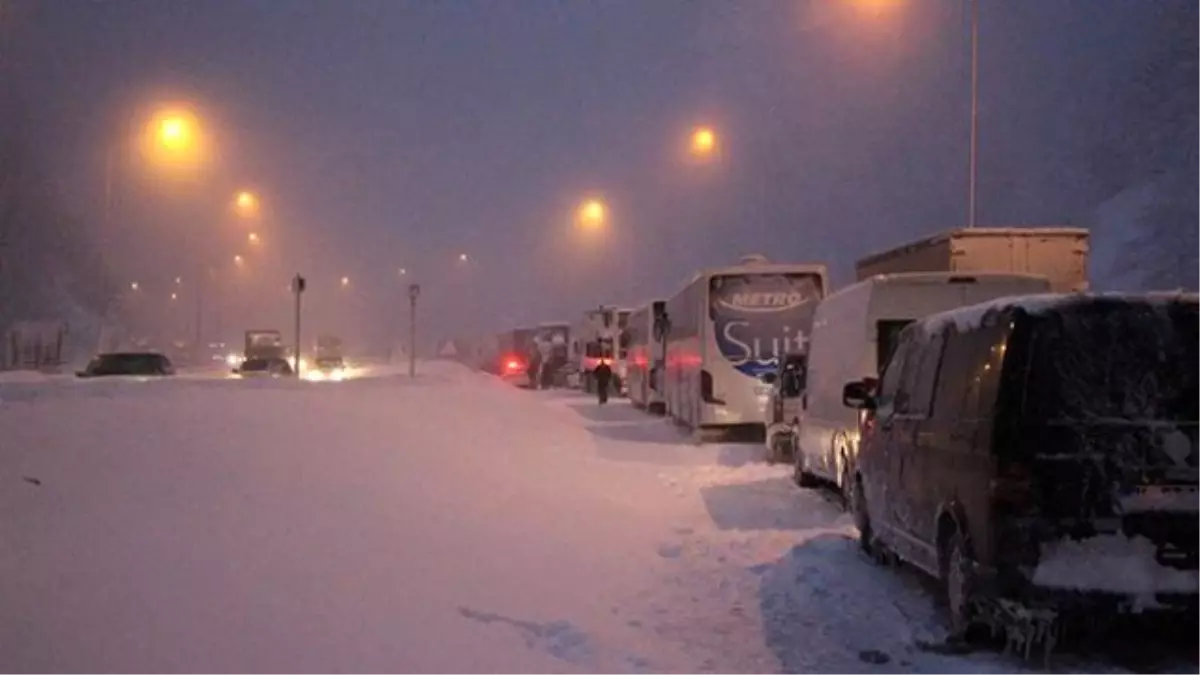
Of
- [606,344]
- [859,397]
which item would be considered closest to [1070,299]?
[859,397]

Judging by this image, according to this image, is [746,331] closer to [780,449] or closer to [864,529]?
[780,449]

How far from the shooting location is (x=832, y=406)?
15414 millimetres

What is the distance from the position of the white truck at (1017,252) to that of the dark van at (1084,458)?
522 inches

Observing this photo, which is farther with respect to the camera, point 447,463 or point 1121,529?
point 447,463

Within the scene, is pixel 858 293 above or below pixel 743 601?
above

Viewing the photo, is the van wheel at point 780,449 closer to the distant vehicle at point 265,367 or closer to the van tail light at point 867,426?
the van tail light at point 867,426

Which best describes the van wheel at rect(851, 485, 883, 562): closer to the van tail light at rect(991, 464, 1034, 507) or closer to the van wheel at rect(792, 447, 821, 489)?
the van tail light at rect(991, 464, 1034, 507)

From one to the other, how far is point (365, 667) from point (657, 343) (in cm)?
2768

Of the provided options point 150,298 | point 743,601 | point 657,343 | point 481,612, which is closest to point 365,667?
point 481,612

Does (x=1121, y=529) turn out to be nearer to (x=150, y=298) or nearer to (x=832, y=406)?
(x=832, y=406)

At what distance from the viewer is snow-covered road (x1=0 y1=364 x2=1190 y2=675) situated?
7355mm

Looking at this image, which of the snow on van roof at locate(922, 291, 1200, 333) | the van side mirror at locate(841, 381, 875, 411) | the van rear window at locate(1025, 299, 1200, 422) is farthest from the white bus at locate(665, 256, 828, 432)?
the van rear window at locate(1025, 299, 1200, 422)

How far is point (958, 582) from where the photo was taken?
26.4 feet

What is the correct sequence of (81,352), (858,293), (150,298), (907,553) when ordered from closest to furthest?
(907,553) < (858,293) < (81,352) < (150,298)
